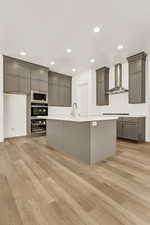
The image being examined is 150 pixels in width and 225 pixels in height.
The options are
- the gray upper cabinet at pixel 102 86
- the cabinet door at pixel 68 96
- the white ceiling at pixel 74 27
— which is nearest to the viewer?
the white ceiling at pixel 74 27

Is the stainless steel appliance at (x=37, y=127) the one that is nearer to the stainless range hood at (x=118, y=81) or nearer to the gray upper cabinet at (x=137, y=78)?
the stainless range hood at (x=118, y=81)

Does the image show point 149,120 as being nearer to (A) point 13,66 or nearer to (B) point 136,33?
(B) point 136,33

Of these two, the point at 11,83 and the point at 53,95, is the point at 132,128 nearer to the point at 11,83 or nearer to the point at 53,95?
the point at 53,95

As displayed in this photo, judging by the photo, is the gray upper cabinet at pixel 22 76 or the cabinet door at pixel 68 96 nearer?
the gray upper cabinet at pixel 22 76

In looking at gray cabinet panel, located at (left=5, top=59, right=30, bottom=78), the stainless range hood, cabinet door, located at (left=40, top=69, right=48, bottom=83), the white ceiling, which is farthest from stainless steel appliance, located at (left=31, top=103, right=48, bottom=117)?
the stainless range hood

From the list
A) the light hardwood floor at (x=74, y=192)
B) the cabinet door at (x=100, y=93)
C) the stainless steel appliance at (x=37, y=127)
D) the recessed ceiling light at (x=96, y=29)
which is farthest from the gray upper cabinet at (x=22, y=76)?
the recessed ceiling light at (x=96, y=29)

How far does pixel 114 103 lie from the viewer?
5.55m

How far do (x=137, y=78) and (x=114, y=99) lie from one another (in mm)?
1422

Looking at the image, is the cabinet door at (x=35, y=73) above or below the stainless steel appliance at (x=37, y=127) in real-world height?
above

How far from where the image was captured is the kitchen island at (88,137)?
2416mm

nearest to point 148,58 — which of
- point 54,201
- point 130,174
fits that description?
point 130,174

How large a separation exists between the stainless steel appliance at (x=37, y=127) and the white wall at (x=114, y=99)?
101 inches

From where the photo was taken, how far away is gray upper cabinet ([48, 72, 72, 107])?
6.29 meters

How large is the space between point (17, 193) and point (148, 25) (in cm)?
426
